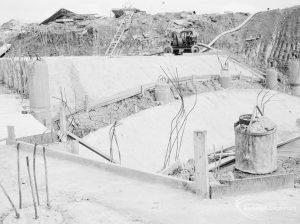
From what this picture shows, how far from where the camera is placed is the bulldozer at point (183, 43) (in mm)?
27375

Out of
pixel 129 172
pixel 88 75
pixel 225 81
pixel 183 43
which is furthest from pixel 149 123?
pixel 183 43

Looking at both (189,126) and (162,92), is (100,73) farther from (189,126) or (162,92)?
(189,126)

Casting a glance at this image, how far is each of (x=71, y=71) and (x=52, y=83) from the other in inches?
54.3

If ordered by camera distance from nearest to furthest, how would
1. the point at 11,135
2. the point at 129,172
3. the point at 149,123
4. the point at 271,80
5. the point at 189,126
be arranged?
the point at 129,172, the point at 11,135, the point at 149,123, the point at 189,126, the point at 271,80

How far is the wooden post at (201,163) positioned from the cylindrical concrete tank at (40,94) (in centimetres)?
741

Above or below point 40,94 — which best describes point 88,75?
above

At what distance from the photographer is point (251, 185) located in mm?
5605

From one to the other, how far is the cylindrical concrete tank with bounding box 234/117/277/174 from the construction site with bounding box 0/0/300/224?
0.08ft

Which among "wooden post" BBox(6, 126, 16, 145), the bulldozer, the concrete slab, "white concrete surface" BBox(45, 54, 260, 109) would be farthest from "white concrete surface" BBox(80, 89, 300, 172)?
the bulldozer

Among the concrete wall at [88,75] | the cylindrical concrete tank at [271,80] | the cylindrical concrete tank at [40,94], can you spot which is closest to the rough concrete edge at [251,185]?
the cylindrical concrete tank at [40,94]

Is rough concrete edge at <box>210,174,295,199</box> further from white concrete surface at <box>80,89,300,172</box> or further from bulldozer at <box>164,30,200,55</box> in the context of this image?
bulldozer at <box>164,30,200,55</box>

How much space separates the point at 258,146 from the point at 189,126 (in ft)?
23.8

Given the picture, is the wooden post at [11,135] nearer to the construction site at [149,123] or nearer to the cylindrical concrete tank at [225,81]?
the construction site at [149,123]

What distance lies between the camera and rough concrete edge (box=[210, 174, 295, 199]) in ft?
17.8
